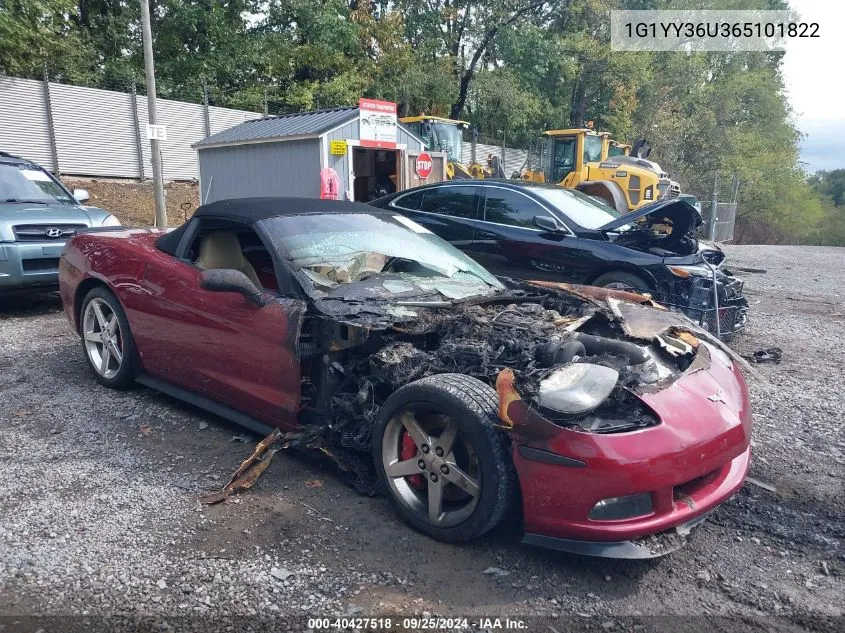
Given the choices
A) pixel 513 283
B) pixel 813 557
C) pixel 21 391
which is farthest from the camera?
pixel 21 391

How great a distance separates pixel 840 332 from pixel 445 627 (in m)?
6.79

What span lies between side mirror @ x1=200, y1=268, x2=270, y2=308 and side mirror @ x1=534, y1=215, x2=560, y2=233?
13.2 ft

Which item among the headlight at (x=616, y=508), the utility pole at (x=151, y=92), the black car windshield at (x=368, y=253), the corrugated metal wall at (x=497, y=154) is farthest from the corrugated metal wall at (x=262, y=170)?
the corrugated metal wall at (x=497, y=154)

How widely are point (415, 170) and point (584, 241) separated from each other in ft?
29.8

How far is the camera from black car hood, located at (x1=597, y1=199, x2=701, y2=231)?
625cm

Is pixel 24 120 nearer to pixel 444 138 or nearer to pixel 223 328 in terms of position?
pixel 444 138

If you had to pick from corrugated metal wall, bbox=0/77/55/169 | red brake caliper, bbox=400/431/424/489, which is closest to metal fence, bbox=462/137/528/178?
corrugated metal wall, bbox=0/77/55/169

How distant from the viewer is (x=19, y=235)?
6684mm

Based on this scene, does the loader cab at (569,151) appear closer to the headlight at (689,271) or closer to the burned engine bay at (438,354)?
the headlight at (689,271)

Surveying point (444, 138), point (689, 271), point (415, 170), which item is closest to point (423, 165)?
point (415, 170)

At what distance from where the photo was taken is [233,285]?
3.43 m

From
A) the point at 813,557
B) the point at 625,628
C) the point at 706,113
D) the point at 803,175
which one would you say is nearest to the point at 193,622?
the point at 625,628

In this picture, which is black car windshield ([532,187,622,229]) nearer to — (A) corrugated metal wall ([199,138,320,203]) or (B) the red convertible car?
(B) the red convertible car

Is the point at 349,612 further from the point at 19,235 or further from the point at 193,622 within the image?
the point at 19,235
